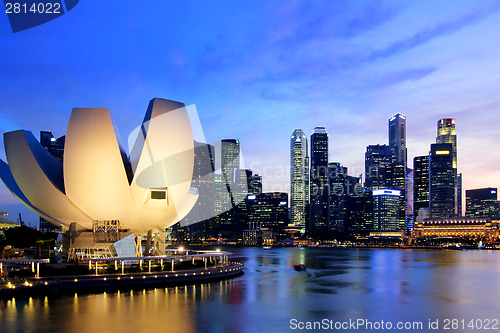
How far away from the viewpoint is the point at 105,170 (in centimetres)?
3769

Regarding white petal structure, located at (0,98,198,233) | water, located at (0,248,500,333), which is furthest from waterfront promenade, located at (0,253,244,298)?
white petal structure, located at (0,98,198,233)

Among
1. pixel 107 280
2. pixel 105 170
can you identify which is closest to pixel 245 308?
pixel 107 280

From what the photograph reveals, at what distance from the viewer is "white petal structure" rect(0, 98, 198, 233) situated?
37062mm

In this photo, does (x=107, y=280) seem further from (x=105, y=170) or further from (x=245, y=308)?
(x=245, y=308)

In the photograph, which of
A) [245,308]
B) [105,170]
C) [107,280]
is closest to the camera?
[245,308]

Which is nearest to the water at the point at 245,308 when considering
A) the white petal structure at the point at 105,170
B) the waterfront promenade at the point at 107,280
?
the waterfront promenade at the point at 107,280

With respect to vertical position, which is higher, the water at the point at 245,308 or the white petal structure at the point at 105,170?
the white petal structure at the point at 105,170

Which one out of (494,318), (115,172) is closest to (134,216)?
(115,172)

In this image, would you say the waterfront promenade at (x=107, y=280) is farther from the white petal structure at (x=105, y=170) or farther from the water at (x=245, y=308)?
the white petal structure at (x=105, y=170)

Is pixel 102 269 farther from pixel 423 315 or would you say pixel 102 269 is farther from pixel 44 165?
pixel 423 315

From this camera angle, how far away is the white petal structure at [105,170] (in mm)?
37062

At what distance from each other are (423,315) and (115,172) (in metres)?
23.9

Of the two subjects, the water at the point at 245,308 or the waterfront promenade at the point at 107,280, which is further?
the waterfront promenade at the point at 107,280

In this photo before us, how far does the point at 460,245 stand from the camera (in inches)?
7584
